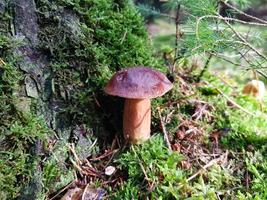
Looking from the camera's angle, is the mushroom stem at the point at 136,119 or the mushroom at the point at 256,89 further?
the mushroom at the point at 256,89

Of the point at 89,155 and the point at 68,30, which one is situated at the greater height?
the point at 68,30

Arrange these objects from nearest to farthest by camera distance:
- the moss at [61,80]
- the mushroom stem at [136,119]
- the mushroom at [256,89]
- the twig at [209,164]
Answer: the moss at [61,80] → the twig at [209,164] → the mushroom stem at [136,119] → the mushroom at [256,89]

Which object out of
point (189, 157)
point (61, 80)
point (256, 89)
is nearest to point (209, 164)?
point (189, 157)

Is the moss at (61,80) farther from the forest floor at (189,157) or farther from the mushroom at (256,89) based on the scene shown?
the mushroom at (256,89)

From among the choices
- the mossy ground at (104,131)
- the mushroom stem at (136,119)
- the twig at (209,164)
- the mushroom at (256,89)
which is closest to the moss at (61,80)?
the mossy ground at (104,131)

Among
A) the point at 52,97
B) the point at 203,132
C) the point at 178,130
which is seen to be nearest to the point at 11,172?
the point at 52,97

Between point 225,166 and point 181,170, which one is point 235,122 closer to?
point 225,166

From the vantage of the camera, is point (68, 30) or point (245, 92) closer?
point (68, 30)
